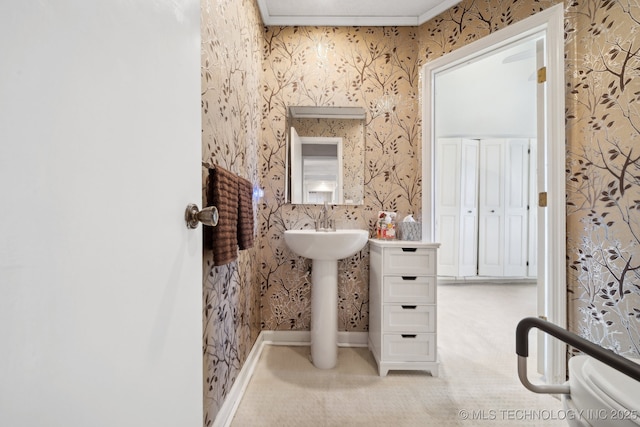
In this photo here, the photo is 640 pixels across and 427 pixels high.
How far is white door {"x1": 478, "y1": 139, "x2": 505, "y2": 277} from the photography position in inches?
148

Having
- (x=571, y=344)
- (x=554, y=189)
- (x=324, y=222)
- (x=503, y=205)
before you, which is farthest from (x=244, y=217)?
(x=503, y=205)

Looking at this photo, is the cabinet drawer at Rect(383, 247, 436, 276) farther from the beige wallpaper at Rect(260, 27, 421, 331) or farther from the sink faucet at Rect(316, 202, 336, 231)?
the sink faucet at Rect(316, 202, 336, 231)

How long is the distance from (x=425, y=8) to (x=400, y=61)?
1.26ft

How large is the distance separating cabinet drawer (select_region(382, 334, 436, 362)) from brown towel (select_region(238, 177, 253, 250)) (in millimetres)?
1109

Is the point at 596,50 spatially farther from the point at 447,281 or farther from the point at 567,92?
the point at 447,281

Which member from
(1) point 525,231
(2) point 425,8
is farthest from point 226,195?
(1) point 525,231

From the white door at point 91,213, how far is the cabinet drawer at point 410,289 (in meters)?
1.38

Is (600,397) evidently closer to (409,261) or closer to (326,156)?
(409,261)

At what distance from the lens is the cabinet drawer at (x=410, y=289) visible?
1638 millimetres

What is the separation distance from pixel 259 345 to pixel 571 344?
6.01 ft

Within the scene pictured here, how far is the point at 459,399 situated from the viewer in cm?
143

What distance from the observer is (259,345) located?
6.26 ft

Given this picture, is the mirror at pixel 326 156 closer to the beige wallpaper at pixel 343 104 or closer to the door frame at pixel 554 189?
the beige wallpaper at pixel 343 104

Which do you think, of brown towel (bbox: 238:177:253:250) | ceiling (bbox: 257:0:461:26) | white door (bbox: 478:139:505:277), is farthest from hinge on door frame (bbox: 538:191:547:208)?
white door (bbox: 478:139:505:277)
